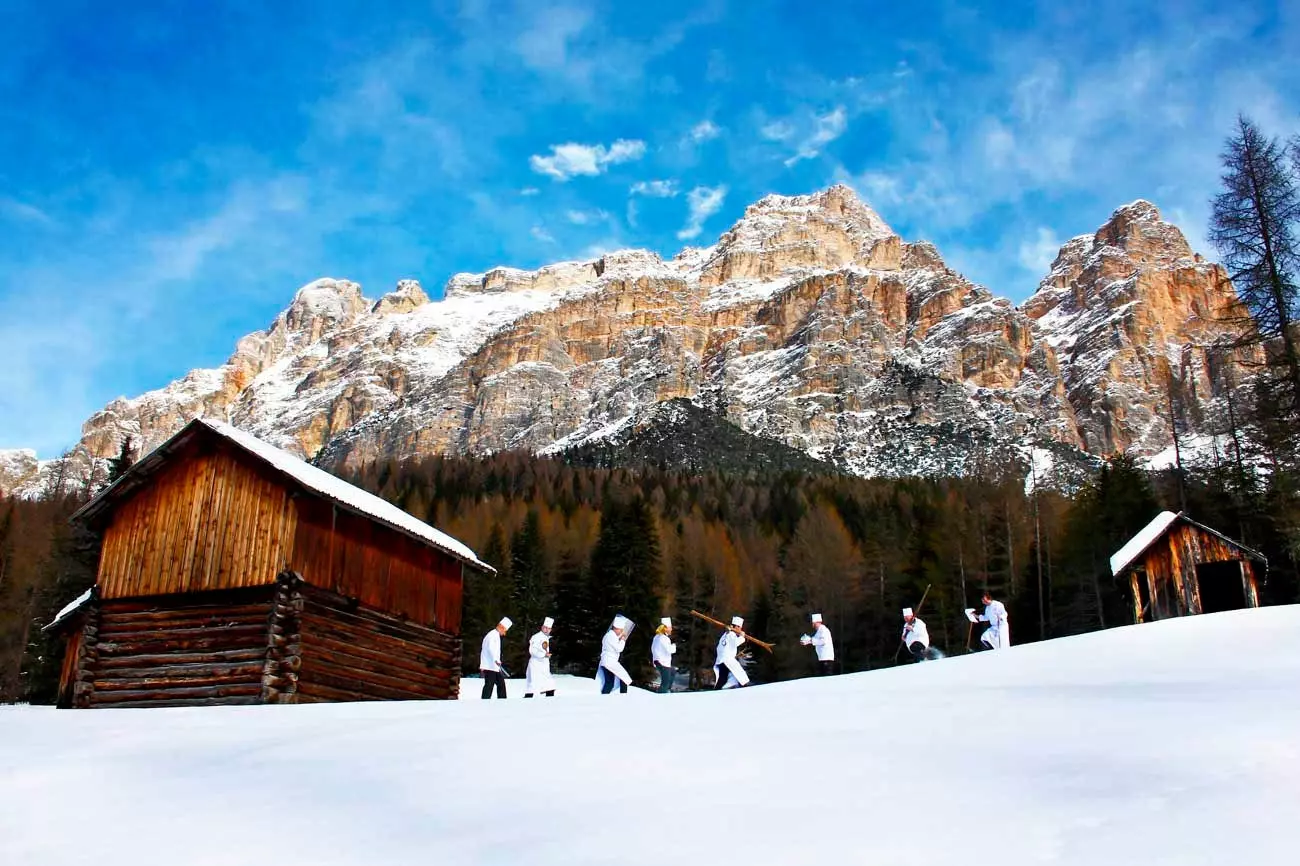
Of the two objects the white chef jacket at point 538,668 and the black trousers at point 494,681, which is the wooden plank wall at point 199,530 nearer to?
the black trousers at point 494,681

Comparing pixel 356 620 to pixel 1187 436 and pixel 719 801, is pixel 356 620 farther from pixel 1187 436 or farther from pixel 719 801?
pixel 1187 436

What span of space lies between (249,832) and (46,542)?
231ft

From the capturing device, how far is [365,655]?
2308 cm

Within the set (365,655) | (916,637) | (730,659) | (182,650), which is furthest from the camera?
(365,655)

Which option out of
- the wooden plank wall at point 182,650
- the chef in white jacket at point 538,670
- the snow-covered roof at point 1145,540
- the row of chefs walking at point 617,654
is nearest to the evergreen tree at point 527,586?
the wooden plank wall at point 182,650

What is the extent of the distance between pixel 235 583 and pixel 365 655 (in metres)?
3.57

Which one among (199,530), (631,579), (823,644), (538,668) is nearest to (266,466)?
(199,530)

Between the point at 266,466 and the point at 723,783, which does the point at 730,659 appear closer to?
the point at 266,466

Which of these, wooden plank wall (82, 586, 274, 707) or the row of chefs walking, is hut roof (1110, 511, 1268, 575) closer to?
the row of chefs walking

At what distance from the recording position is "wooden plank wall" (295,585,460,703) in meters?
21.3

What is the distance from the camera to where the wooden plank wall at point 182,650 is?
20.8 meters

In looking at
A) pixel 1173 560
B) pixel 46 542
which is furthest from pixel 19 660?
pixel 1173 560

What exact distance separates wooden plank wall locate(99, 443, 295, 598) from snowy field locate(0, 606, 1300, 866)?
10.1 meters

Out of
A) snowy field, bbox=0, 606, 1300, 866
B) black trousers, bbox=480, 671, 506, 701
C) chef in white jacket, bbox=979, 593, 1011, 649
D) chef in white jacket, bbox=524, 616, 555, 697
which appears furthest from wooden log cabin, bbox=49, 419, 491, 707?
chef in white jacket, bbox=979, 593, 1011, 649
